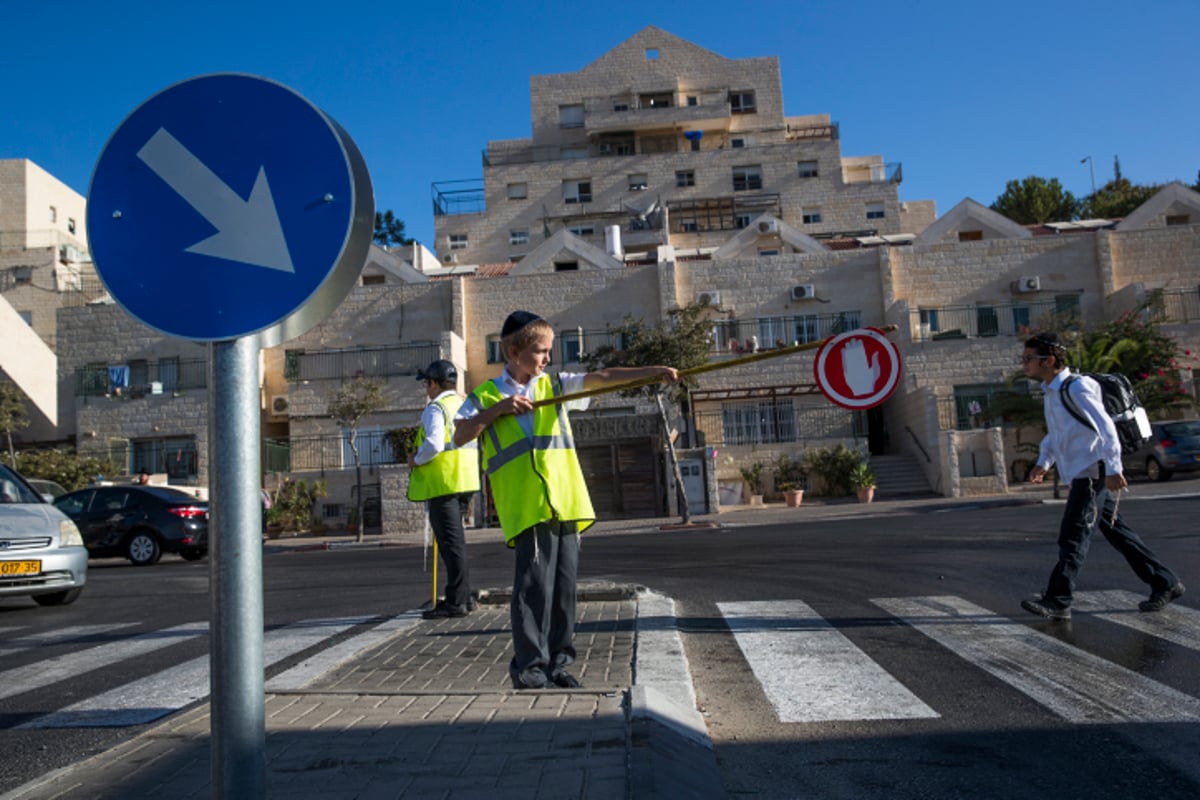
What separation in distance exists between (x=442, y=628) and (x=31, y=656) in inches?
110

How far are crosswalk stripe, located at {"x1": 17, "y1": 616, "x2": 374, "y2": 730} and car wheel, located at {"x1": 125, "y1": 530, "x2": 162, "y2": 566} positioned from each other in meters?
12.5

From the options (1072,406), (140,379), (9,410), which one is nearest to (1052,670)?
(1072,406)

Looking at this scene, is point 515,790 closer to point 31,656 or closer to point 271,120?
point 271,120

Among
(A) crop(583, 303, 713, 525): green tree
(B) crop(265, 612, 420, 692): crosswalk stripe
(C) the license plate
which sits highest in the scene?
(A) crop(583, 303, 713, 525): green tree

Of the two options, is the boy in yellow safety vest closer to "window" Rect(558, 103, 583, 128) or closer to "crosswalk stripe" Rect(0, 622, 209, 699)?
"crosswalk stripe" Rect(0, 622, 209, 699)

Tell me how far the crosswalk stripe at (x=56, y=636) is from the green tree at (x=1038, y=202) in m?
60.5

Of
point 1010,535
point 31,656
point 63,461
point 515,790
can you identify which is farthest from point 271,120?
point 63,461

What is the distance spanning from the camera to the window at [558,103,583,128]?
5662 cm

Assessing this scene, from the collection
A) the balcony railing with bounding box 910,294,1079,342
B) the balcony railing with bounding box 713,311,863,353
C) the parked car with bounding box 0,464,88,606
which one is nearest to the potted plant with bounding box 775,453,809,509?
the balcony railing with bounding box 713,311,863,353

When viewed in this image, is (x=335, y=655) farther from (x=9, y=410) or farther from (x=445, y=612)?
(x=9, y=410)

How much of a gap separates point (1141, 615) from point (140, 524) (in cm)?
1637

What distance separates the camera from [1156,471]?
24125 mm

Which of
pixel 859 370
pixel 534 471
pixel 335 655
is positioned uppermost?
pixel 859 370

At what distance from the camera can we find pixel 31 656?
650 cm
